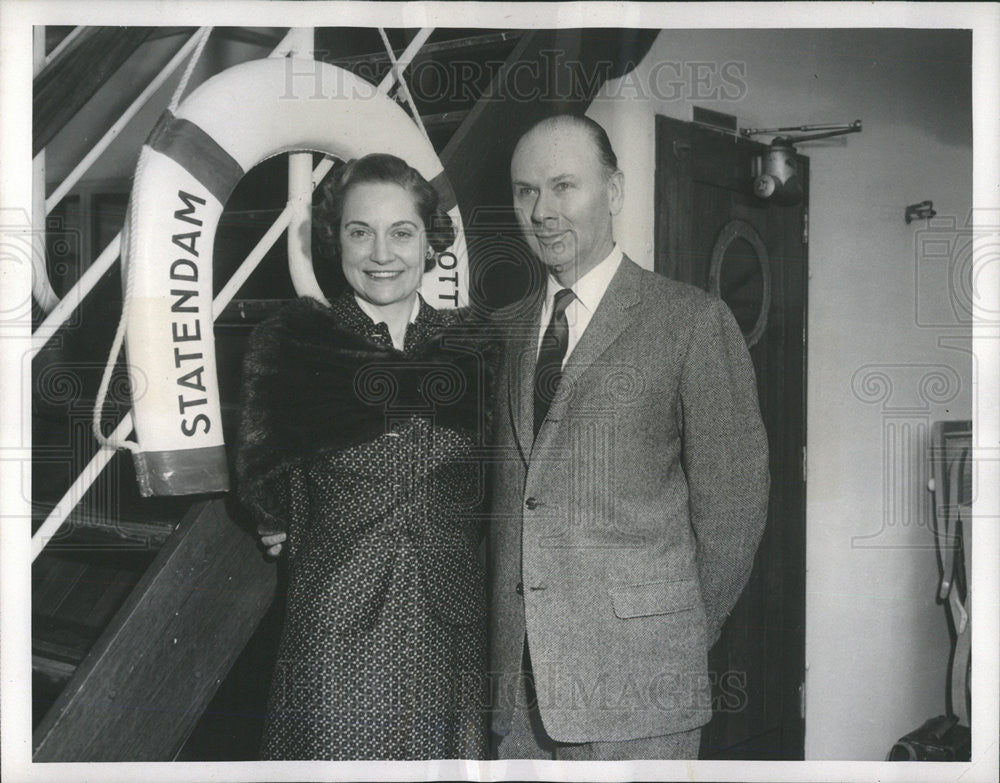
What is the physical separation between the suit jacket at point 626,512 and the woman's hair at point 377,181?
248 mm

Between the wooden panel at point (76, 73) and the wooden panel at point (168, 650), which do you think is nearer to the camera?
the wooden panel at point (168, 650)

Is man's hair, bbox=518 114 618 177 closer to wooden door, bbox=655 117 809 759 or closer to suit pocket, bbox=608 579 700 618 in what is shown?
wooden door, bbox=655 117 809 759

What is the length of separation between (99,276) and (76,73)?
13.1 inches

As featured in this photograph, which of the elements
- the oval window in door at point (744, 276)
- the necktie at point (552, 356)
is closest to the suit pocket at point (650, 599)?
the necktie at point (552, 356)

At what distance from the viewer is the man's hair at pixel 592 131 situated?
1294mm

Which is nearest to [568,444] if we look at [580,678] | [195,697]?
[580,678]

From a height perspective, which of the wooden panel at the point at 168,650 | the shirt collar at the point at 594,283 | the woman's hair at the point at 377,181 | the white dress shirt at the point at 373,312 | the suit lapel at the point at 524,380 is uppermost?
the woman's hair at the point at 377,181

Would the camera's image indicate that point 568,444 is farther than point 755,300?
No

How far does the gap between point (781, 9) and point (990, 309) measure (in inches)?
23.5

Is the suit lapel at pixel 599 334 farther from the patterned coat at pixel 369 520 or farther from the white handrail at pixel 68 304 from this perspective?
the white handrail at pixel 68 304

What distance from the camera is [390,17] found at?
133 cm

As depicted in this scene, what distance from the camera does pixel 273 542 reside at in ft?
4.26

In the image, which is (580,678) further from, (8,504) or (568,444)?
(8,504)

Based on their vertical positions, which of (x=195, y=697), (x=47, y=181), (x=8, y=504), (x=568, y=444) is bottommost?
(x=195, y=697)
